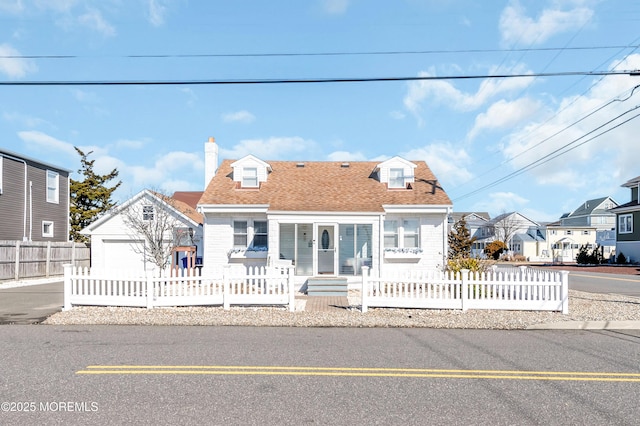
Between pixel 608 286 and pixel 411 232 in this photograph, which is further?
pixel 608 286

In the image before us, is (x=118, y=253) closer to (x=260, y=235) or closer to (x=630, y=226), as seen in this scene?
(x=260, y=235)

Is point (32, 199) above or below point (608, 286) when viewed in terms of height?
above

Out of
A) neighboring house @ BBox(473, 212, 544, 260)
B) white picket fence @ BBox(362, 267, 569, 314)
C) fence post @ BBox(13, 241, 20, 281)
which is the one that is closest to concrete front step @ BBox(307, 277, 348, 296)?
white picket fence @ BBox(362, 267, 569, 314)

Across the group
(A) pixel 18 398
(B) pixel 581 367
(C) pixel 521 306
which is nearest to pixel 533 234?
(C) pixel 521 306

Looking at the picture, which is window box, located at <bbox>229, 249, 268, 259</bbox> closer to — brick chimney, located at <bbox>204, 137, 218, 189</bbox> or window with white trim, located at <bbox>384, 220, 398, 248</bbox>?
window with white trim, located at <bbox>384, 220, 398, 248</bbox>

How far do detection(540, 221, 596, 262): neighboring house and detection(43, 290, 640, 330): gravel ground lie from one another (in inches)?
2138

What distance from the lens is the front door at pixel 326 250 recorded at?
1736 centimetres

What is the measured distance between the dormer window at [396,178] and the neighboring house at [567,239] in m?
47.6

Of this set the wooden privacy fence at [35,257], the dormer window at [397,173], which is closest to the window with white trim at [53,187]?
the wooden privacy fence at [35,257]

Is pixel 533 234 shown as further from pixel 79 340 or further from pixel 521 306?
pixel 79 340

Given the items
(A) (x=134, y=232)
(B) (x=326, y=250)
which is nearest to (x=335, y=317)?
(B) (x=326, y=250)

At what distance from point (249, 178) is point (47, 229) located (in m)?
16.6

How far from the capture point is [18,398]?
16.7 ft

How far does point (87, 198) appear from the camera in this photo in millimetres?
38906
